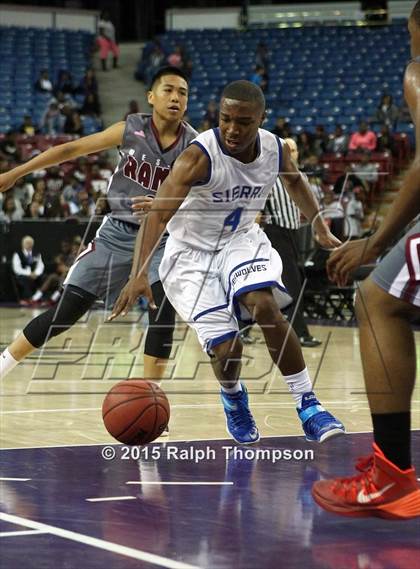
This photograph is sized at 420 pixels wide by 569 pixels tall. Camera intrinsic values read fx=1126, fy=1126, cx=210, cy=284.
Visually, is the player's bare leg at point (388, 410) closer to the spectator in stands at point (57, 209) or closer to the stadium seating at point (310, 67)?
the spectator in stands at point (57, 209)

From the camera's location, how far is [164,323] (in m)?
6.27

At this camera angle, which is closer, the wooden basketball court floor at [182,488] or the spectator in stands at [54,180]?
the wooden basketball court floor at [182,488]

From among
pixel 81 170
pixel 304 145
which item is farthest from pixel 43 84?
pixel 304 145

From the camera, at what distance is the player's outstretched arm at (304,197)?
5820mm

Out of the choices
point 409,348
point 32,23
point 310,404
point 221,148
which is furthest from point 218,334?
point 32,23

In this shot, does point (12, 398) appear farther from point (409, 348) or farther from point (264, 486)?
point (409, 348)

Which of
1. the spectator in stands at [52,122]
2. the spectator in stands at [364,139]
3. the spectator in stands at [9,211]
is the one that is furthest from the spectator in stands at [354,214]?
the spectator in stands at [52,122]

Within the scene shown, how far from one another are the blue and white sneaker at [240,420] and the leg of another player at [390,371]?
6.06 feet

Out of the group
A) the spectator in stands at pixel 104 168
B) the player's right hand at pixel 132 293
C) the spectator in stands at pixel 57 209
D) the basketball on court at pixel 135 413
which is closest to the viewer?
the player's right hand at pixel 132 293

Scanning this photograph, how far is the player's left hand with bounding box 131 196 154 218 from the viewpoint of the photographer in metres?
5.77

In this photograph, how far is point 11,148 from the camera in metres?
20.7

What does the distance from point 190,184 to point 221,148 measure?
280 millimetres

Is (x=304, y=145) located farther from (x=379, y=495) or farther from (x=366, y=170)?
(x=379, y=495)

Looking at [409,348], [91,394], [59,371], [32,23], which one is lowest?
[32,23]
